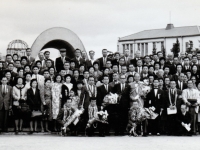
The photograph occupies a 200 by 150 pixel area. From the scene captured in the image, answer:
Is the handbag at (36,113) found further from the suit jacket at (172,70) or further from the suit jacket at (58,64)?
the suit jacket at (172,70)

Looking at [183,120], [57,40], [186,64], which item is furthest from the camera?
[57,40]

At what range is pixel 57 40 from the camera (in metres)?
16.0

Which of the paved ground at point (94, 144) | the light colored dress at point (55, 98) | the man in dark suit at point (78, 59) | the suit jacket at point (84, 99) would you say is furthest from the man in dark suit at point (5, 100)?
the man in dark suit at point (78, 59)

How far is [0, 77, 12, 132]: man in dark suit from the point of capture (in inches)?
450

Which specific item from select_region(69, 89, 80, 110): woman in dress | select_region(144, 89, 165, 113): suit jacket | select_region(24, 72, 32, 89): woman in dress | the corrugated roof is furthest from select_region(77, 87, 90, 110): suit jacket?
the corrugated roof

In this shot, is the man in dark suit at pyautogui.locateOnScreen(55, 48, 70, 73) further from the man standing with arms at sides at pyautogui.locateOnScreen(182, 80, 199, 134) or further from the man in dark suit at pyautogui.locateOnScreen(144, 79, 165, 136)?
the man standing with arms at sides at pyautogui.locateOnScreen(182, 80, 199, 134)

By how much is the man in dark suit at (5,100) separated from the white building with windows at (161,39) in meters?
46.7

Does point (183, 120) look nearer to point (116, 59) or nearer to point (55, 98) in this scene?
point (116, 59)

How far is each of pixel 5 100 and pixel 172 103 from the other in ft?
15.1

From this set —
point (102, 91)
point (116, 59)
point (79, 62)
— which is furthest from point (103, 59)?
point (102, 91)

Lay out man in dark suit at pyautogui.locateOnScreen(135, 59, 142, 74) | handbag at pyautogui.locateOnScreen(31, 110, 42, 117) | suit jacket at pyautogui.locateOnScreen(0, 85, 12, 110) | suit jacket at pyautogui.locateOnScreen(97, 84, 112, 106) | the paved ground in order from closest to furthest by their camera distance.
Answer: the paved ground, suit jacket at pyautogui.locateOnScreen(0, 85, 12, 110), handbag at pyautogui.locateOnScreen(31, 110, 42, 117), suit jacket at pyautogui.locateOnScreen(97, 84, 112, 106), man in dark suit at pyautogui.locateOnScreen(135, 59, 142, 74)

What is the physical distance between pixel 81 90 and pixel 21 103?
1.64 meters

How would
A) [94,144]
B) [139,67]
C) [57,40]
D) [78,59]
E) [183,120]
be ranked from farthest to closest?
[57,40]
[78,59]
[139,67]
[183,120]
[94,144]

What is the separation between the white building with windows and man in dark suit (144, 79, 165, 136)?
45.1 meters
